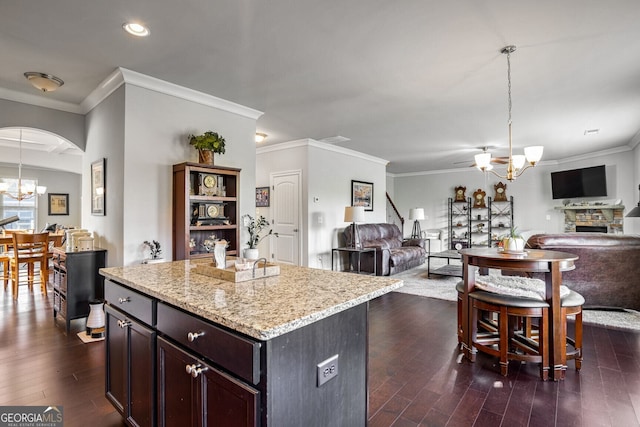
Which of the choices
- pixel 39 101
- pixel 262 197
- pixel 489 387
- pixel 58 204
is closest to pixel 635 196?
pixel 489 387

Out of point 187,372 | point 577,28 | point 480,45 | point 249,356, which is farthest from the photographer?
point 480,45

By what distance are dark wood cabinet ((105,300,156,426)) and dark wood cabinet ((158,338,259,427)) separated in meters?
0.09

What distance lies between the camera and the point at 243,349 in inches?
39.0

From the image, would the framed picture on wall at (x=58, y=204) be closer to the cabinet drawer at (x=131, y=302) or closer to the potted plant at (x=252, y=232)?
the potted plant at (x=252, y=232)

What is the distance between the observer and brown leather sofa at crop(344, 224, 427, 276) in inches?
238

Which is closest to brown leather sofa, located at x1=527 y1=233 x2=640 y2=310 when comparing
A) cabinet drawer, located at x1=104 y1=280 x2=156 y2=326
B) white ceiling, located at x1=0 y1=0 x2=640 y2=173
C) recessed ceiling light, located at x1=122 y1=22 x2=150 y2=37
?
white ceiling, located at x1=0 y1=0 x2=640 y2=173

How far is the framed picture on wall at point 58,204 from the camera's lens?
838cm

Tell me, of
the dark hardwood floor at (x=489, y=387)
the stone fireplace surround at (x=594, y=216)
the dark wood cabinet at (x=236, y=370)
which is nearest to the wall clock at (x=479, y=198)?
the stone fireplace surround at (x=594, y=216)

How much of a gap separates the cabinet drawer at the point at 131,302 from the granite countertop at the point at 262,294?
0.15 ft

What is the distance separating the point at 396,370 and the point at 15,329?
12.5ft

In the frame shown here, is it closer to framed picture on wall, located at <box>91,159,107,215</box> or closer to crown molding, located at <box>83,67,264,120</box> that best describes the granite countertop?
framed picture on wall, located at <box>91,159,107,215</box>

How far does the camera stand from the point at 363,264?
20.6ft

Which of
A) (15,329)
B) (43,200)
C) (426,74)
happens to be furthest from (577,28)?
(43,200)

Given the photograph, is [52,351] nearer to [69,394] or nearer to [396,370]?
[69,394]
